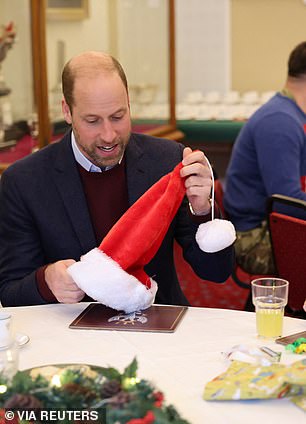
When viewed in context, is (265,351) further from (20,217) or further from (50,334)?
(20,217)

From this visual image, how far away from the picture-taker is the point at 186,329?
1800mm

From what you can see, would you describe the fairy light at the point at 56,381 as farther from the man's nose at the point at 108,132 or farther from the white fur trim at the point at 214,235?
the man's nose at the point at 108,132

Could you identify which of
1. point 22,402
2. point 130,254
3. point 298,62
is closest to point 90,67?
point 130,254

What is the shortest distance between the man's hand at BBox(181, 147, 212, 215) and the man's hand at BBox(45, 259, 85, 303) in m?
0.36

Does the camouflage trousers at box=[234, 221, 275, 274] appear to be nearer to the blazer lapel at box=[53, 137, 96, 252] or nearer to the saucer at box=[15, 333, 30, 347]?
the blazer lapel at box=[53, 137, 96, 252]

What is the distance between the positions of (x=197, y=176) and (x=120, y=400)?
94 centimetres

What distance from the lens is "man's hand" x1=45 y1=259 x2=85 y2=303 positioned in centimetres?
189

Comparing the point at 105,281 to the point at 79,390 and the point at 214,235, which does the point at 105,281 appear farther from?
the point at 79,390

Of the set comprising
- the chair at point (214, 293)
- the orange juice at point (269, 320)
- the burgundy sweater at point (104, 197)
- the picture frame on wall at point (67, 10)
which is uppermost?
the picture frame on wall at point (67, 10)

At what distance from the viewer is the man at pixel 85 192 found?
2.16 m

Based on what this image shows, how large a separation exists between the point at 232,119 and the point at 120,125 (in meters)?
3.68

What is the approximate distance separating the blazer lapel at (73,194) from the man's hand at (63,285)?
0.26m

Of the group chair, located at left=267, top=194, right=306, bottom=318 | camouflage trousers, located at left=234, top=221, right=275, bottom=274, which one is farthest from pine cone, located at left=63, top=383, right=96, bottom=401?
camouflage trousers, located at left=234, top=221, right=275, bottom=274

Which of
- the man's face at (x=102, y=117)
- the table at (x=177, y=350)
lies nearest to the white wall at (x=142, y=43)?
the man's face at (x=102, y=117)
